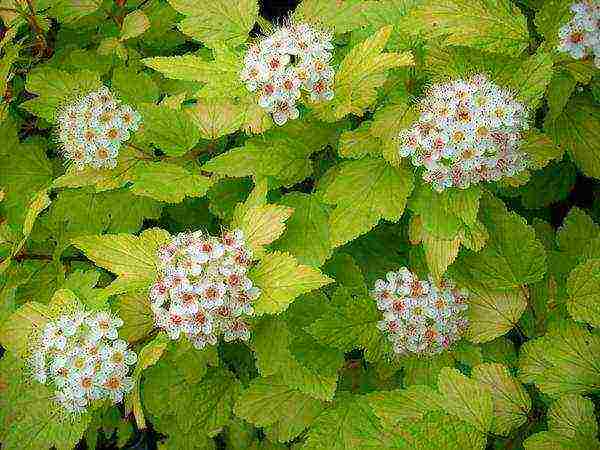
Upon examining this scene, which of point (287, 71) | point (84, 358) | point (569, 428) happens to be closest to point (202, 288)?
point (84, 358)

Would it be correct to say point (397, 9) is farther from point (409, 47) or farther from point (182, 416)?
point (182, 416)

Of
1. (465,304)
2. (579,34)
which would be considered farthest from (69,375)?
(579,34)

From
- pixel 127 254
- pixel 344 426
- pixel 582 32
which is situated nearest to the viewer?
pixel 582 32

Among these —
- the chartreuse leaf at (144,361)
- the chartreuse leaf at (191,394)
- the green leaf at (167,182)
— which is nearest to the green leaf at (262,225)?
the green leaf at (167,182)

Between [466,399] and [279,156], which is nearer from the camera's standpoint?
[466,399]

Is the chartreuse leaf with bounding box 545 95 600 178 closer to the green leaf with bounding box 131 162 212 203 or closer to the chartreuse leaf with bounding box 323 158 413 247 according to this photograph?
the chartreuse leaf with bounding box 323 158 413 247

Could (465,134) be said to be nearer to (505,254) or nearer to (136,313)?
(505,254)

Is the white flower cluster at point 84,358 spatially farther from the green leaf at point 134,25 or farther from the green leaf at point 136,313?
the green leaf at point 134,25
